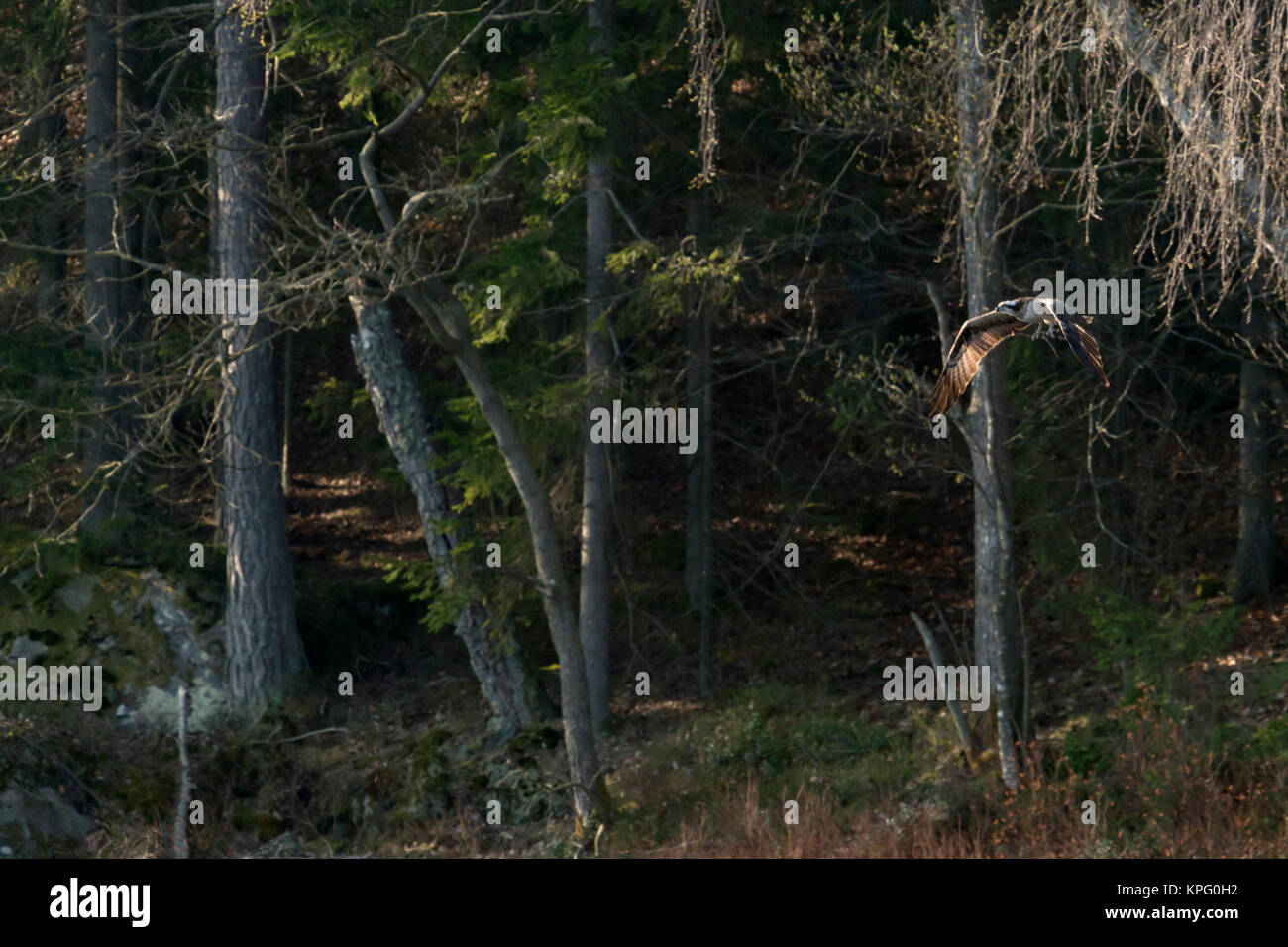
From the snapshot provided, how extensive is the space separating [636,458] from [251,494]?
4.45 m

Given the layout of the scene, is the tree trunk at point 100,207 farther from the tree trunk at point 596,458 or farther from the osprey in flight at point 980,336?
the osprey in flight at point 980,336

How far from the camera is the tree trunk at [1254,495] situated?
498 inches

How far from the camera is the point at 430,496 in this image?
1404 cm

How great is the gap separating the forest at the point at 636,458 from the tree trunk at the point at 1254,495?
50 mm

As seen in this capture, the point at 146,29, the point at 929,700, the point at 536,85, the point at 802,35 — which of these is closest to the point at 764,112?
the point at 802,35

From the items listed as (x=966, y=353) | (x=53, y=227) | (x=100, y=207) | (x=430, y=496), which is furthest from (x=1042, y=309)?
(x=53, y=227)

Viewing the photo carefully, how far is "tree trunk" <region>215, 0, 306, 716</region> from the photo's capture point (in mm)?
14586

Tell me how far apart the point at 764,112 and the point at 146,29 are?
7.66m

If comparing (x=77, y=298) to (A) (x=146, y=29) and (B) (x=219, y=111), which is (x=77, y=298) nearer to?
(B) (x=219, y=111)

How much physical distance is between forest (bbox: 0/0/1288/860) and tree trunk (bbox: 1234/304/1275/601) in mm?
50

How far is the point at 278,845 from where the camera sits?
41.4 ft
